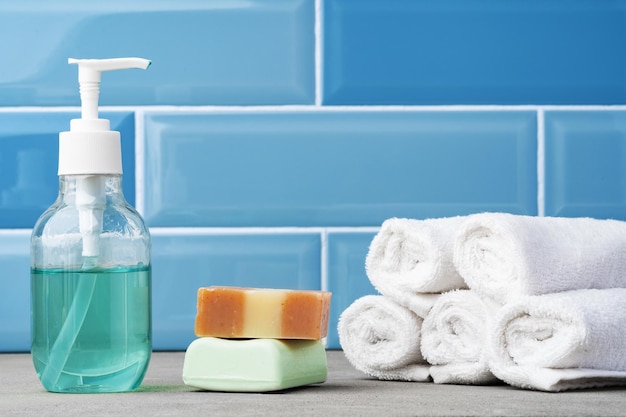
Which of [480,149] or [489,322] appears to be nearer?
[489,322]

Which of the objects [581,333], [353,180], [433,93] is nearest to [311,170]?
[353,180]

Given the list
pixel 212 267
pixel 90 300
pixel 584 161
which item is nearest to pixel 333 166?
pixel 212 267

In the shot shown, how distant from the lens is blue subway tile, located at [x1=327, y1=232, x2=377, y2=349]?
1.16m

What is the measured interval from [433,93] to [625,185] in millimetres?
246

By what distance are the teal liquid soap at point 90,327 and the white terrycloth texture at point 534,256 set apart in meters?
0.26

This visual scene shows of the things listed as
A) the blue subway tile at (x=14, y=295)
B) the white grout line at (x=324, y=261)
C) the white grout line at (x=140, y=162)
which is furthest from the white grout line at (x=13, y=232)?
the white grout line at (x=324, y=261)

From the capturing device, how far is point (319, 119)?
3.85 feet

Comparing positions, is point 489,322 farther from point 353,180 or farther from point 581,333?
point 353,180

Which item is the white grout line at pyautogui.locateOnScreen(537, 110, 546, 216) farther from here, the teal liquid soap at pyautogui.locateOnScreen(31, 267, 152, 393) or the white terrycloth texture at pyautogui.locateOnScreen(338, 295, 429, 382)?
the teal liquid soap at pyautogui.locateOnScreen(31, 267, 152, 393)

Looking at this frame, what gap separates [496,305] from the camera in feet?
2.60

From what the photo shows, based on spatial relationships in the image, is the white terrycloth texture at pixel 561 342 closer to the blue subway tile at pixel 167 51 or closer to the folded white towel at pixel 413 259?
the folded white towel at pixel 413 259

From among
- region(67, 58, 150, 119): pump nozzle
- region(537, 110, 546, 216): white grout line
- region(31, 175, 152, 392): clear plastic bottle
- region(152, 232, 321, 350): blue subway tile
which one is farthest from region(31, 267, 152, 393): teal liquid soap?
region(537, 110, 546, 216): white grout line

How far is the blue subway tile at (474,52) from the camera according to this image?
46.3 inches

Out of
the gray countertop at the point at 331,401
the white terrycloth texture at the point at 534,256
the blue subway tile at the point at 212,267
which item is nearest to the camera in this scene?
the gray countertop at the point at 331,401
